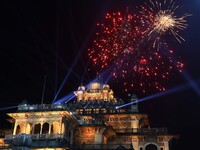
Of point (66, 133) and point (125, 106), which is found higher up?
point (125, 106)

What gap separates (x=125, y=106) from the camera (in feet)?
180

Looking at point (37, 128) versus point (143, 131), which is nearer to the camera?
point (37, 128)

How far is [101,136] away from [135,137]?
258 inches

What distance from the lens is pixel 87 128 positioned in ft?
148

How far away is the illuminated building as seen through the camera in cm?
4112

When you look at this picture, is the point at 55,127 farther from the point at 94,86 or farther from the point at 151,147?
the point at 94,86

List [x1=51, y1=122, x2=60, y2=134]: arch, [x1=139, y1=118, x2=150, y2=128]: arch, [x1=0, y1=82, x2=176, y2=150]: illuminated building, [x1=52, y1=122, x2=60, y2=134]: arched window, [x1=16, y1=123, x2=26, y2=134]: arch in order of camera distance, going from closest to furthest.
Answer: [x1=0, y1=82, x2=176, y2=150]: illuminated building < [x1=16, y1=123, x2=26, y2=134]: arch < [x1=52, y1=122, x2=60, y2=134]: arched window < [x1=51, y1=122, x2=60, y2=134]: arch < [x1=139, y1=118, x2=150, y2=128]: arch

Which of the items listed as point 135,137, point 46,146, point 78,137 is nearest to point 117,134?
point 135,137

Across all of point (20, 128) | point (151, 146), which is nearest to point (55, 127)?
point (20, 128)

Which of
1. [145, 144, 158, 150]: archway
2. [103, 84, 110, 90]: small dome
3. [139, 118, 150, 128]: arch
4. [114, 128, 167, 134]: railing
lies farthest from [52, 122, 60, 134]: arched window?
[103, 84, 110, 90]: small dome

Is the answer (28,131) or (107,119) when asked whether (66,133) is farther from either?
(107,119)

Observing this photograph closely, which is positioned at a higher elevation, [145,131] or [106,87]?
[106,87]

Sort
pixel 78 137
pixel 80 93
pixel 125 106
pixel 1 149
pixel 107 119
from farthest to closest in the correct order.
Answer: pixel 80 93
pixel 125 106
pixel 107 119
pixel 78 137
pixel 1 149

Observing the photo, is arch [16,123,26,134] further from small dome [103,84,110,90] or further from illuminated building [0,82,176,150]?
small dome [103,84,110,90]
